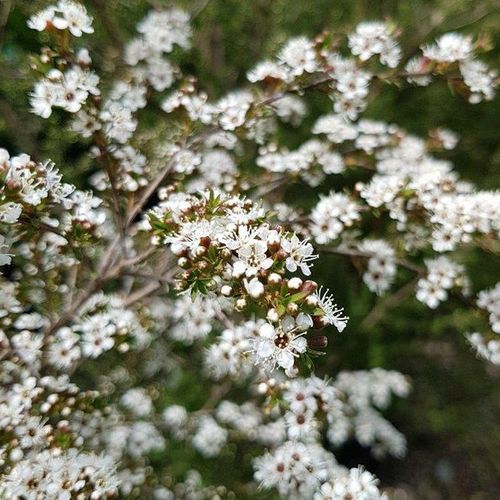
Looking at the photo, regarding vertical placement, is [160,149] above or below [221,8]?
below

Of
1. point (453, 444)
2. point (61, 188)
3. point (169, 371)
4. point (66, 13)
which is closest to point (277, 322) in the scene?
point (61, 188)

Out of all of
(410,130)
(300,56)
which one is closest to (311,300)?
(300,56)

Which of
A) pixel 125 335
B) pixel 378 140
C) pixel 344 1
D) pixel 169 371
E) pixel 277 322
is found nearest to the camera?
pixel 277 322

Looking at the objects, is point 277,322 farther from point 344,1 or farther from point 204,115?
point 344,1

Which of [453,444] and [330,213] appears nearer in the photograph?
[330,213]

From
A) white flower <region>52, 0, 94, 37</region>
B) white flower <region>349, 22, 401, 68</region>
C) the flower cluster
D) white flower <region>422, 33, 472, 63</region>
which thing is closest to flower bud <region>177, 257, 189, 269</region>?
the flower cluster

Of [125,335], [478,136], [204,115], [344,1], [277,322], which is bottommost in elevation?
[125,335]

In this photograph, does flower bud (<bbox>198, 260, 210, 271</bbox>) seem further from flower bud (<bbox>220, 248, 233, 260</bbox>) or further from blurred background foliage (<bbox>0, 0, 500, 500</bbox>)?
blurred background foliage (<bbox>0, 0, 500, 500</bbox>)

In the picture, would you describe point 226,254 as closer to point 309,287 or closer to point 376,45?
point 309,287

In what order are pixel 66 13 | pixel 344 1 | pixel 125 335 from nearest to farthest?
pixel 66 13 < pixel 125 335 < pixel 344 1
